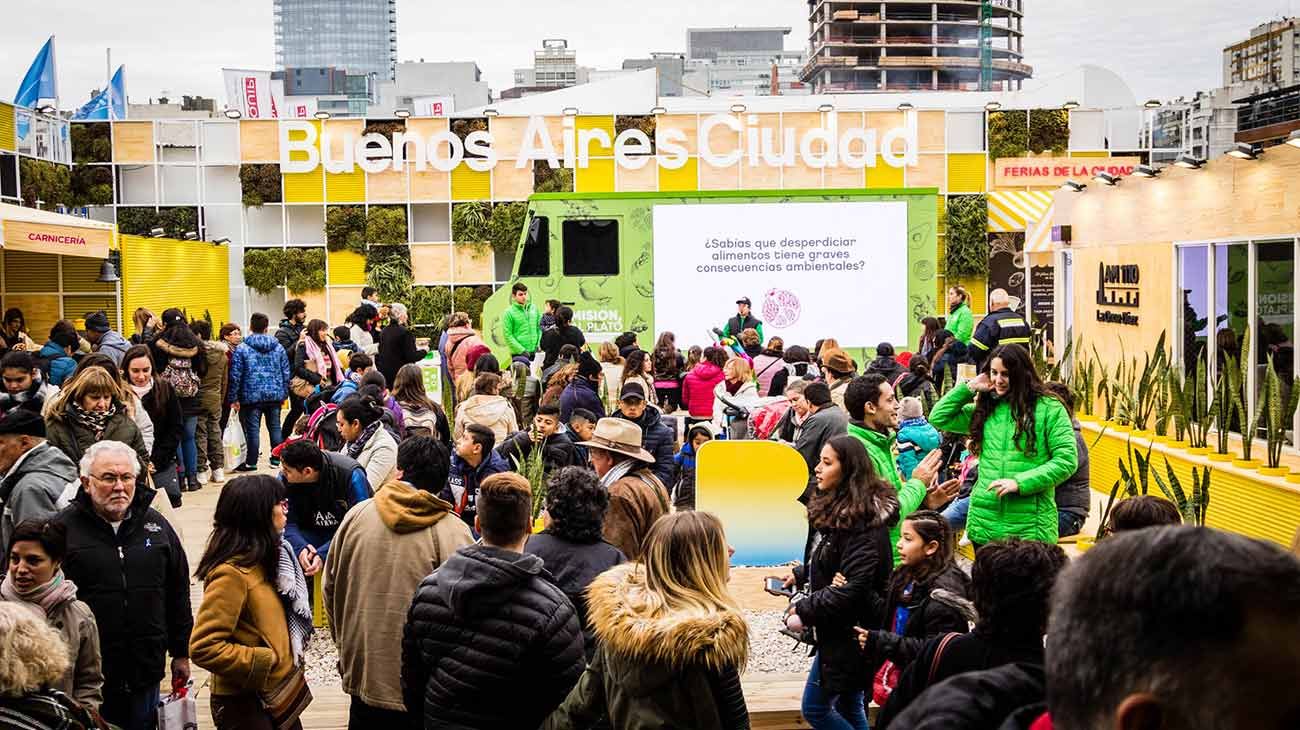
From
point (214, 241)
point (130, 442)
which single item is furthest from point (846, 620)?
point (214, 241)

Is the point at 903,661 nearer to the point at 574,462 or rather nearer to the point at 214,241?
the point at 574,462

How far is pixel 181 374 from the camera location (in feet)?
39.1

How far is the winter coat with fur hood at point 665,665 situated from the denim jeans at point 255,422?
9899 mm

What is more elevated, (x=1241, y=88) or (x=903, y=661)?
(x=1241, y=88)

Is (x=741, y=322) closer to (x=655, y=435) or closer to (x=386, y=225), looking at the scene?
(x=655, y=435)

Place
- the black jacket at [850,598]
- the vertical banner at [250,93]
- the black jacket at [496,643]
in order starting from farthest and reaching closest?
the vertical banner at [250,93] < the black jacket at [850,598] < the black jacket at [496,643]

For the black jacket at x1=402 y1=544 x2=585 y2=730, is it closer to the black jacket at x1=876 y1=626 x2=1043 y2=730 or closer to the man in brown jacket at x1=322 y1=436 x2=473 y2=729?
the man in brown jacket at x1=322 y1=436 x2=473 y2=729

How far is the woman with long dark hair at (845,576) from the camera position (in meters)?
4.68

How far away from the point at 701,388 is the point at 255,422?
4.64 metres

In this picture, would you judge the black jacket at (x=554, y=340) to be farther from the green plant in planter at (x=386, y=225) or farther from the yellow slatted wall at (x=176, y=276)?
the green plant in planter at (x=386, y=225)

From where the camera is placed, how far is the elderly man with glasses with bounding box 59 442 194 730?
4.57m

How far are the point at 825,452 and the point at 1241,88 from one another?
93395mm

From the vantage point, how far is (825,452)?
501 cm

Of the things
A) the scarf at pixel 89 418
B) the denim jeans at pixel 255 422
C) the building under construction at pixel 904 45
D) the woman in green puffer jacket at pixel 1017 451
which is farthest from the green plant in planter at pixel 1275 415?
the building under construction at pixel 904 45
